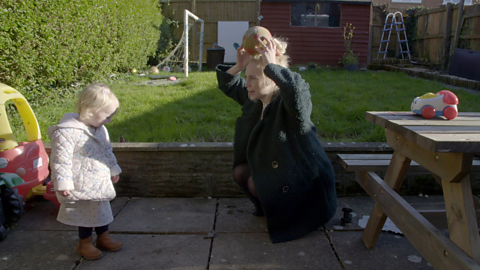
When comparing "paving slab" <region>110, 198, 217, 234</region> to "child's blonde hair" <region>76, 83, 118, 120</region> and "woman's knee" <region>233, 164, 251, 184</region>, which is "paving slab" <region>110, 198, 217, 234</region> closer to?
"woman's knee" <region>233, 164, 251, 184</region>

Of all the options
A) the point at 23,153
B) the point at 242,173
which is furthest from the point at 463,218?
the point at 23,153

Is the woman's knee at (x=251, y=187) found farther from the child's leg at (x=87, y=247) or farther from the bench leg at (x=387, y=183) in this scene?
the child's leg at (x=87, y=247)

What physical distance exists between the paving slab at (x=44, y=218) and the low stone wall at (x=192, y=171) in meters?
0.25

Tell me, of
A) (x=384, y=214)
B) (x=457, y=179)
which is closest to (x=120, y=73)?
(x=384, y=214)

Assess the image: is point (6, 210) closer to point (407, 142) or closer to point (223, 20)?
point (407, 142)

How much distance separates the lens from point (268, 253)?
2.46 m

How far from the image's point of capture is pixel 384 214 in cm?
243

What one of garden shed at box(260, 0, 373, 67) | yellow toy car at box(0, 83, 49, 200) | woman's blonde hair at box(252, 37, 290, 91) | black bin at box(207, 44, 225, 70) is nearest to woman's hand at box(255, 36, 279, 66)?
woman's blonde hair at box(252, 37, 290, 91)

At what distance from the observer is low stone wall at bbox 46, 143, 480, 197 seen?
3.28 meters

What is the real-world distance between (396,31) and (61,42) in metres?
12.7

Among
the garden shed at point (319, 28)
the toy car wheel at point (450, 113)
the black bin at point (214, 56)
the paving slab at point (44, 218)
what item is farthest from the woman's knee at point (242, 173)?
the garden shed at point (319, 28)

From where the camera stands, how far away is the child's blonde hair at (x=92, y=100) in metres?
2.32

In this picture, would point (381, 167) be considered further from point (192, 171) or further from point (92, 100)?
point (92, 100)

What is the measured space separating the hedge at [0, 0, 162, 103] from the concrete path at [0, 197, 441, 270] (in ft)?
7.67
